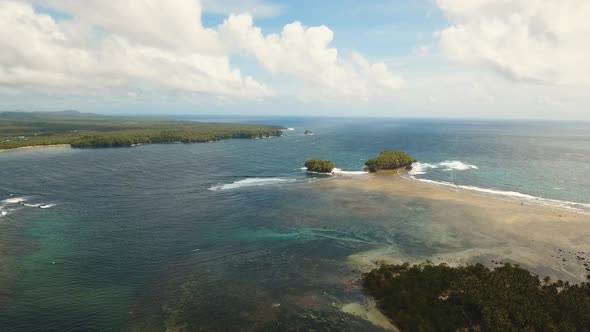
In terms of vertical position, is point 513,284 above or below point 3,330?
above

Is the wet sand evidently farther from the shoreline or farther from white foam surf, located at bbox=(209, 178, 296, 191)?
white foam surf, located at bbox=(209, 178, 296, 191)

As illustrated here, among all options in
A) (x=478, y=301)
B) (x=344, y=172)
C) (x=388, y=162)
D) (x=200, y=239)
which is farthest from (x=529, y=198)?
(x=200, y=239)

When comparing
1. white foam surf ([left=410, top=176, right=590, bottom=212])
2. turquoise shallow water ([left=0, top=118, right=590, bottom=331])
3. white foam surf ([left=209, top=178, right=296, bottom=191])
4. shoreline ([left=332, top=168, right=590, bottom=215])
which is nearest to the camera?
turquoise shallow water ([left=0, top=118, right=590, bottom=331])

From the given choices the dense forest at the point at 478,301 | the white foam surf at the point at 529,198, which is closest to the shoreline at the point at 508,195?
the white foam surf at the point at 529,198

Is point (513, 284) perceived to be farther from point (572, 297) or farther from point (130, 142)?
point (130, 142)

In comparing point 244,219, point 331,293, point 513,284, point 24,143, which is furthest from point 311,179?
point 24,143

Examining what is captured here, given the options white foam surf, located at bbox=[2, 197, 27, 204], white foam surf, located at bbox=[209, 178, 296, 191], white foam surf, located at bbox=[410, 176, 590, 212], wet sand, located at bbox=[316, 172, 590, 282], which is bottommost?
wet sand, located at bbox=[316, 172, 590, 282]

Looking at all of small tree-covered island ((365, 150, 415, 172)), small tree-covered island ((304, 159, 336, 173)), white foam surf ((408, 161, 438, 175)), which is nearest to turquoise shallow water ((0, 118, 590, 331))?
white foam surf ((408, 161, 438, 175))
